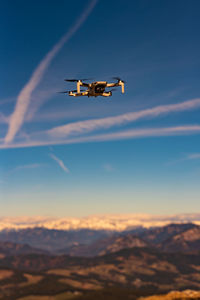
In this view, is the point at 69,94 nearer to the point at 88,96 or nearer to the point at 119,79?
the point at 88,96

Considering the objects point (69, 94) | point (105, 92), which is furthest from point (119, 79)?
point (69, 94)

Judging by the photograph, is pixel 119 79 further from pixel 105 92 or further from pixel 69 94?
pixel 69 94

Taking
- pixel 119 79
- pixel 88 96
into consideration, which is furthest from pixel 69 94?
pixel 119 79
